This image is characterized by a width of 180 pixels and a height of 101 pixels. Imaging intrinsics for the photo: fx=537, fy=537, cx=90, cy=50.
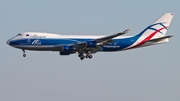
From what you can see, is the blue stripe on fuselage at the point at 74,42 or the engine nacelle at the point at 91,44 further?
the blue stripe on fuselage at the point at 74,42

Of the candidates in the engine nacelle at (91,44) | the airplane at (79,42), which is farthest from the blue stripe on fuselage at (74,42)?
the engine nacelle at (91,44)

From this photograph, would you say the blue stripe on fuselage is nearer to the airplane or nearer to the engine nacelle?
the airplane

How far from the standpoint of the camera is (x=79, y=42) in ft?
310

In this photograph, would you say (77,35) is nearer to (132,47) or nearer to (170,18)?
(132,47)

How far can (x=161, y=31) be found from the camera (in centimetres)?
10300

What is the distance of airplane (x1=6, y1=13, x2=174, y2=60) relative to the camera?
92.6 meters

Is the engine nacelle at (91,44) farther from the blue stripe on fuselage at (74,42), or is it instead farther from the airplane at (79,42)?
the blue stripe on fuselage at (74,42)

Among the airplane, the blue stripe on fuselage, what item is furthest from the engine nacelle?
the blue stripe on fuselage

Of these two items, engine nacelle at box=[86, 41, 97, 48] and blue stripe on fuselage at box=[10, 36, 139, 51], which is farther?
blue stripe on fuselage at box=[10, 36, 139, 51]

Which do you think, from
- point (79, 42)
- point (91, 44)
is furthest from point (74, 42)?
point (91, 44)

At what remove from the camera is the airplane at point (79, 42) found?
9256 cm

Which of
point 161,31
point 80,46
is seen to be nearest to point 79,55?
point 80,46

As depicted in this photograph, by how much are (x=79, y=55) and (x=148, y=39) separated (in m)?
14.2

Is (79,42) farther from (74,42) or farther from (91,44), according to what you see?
(91,44)
